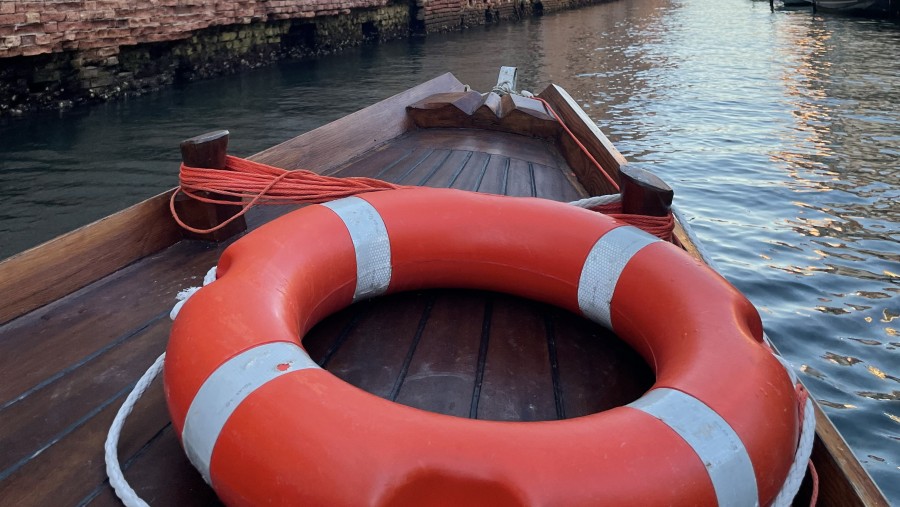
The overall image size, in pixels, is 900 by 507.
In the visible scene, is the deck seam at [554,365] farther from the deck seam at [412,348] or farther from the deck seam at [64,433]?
the deck seam at [64,433]

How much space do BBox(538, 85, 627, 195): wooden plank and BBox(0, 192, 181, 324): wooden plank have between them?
180 cm

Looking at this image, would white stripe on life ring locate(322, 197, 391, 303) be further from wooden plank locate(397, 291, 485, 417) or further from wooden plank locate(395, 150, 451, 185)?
wooden plank locate(395, 150, 451, 185)

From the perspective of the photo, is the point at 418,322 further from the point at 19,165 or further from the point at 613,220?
the point at 19,165

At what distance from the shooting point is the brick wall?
7.10 meters

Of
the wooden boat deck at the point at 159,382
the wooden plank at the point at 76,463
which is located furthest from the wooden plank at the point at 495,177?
the wooden plank at the point at 76,463

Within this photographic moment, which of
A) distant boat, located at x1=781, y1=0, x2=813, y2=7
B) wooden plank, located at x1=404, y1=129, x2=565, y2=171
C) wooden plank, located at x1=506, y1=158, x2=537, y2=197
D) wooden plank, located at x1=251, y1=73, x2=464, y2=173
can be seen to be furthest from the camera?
distant boat, located at x1=781, y1=0, x2=813, y2=7

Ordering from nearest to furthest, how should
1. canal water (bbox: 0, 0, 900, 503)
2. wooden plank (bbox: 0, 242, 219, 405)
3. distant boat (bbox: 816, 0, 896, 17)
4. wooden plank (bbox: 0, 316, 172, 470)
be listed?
wooden plank (bbox: 0, 316, 172, 470) < wooden plank (bbox: 0, 242, 219, 405) < canal water (bbox: 0, 0, 900, 503) < distant boat (bbox: 816, 0, 896, 17)

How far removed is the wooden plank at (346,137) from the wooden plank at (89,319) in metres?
0.72

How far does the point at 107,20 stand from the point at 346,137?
6828mm

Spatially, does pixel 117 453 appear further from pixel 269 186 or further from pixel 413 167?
pixel 413 167

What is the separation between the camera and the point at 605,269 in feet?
5.46

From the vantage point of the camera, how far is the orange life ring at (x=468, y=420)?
982mm

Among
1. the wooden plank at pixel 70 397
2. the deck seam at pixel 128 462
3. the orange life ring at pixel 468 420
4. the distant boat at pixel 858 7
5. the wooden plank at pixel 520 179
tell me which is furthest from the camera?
the distant boat at pixel 858 7

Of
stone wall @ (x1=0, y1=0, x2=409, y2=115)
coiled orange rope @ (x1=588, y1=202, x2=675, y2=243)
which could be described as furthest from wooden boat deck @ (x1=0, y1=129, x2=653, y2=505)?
stone wall @ (x1=0, y1=0, x2=409, y2=115)
